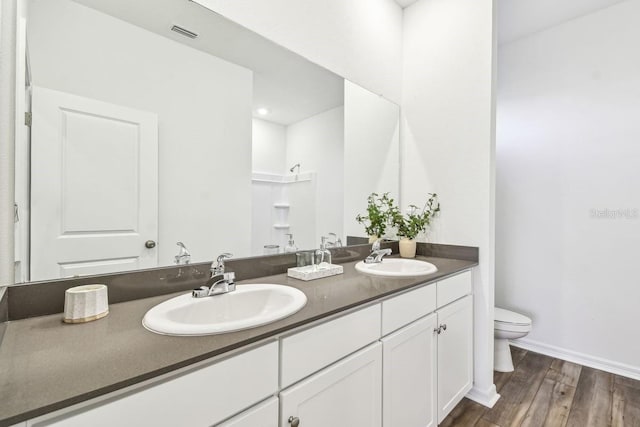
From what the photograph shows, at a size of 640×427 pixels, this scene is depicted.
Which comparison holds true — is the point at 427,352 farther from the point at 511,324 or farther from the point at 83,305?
the point at 83,305

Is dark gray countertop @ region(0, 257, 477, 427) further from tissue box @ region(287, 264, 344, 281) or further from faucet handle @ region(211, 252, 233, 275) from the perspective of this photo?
tissue box @ region(287, 264, 344, 281)

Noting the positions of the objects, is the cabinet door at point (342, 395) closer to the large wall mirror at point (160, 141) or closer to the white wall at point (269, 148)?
the large wall mirror at point (160, 141)

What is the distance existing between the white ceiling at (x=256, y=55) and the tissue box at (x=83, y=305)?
0.89 metres

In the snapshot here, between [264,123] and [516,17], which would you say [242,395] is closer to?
[264,123]

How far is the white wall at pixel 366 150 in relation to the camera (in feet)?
Answer: 6.07

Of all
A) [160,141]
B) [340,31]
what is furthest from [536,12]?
[160,141]

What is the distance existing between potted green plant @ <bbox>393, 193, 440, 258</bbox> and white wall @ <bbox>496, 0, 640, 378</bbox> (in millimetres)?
944

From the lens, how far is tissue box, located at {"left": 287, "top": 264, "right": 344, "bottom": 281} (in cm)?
132

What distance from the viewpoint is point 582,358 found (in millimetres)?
2182

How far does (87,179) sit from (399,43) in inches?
85.6

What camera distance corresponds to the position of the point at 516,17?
2242 millimetres

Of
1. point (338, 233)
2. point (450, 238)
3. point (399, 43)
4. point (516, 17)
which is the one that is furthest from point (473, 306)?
point (516, 17)

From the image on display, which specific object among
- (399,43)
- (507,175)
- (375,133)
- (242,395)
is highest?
(399,43)

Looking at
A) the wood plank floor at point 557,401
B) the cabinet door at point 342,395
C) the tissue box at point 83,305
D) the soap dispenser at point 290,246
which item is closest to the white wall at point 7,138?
the tissue box at point 83,305
